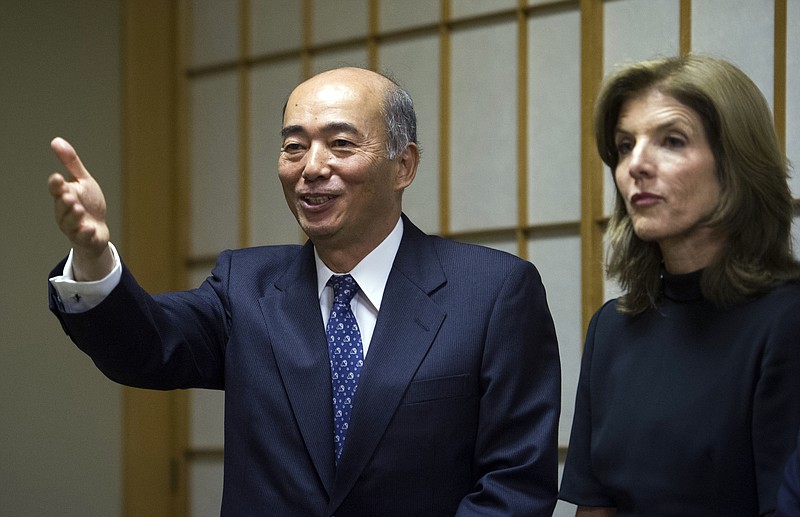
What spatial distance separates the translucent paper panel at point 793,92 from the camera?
2.70m

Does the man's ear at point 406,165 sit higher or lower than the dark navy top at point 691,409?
higher

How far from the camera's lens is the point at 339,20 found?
3668mm

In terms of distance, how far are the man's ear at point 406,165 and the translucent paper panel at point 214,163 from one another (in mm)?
1633

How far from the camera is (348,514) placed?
204 centimetres

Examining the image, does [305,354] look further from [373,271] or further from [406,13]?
[406,13]

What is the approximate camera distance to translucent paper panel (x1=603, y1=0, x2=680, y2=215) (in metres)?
2.93

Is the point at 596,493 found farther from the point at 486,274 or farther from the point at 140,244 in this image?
the point at 140,244

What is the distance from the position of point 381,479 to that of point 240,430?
0.91 ft

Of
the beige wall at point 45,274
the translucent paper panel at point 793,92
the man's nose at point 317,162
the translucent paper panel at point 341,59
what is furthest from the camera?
the beige wall at point 45,274

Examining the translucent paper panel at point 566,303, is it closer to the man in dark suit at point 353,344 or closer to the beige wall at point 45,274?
the man in dark suit at point 353,344

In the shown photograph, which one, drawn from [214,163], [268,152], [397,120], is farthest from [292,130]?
[214,163]

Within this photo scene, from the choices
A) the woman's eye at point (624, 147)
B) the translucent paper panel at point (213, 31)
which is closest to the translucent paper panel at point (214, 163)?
the translucent paper panel at point (213, 31)

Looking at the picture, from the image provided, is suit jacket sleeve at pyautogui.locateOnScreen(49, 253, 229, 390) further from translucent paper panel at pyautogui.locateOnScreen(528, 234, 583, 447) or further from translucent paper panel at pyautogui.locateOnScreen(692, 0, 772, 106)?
translucent paper panel at pyautogui.locateOnScreen(692, 0, 772, 106)

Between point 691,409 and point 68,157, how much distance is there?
3.35 ft
